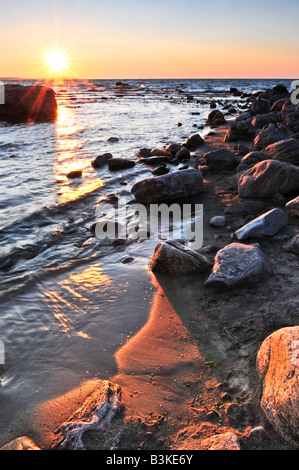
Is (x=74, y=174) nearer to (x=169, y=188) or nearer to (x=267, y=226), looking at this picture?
(x=169, y=188)

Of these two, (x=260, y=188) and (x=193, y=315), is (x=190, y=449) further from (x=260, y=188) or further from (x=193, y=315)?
(x=260, y=188)

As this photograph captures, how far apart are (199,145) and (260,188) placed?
734cm

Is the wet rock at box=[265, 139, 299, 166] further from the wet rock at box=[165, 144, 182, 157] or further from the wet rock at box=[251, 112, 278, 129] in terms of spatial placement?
the wet rock at box=[251, 112, 278, 129]

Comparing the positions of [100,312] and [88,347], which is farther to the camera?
[100,312]

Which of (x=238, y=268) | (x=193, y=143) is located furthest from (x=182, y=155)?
(x=238, y=268)

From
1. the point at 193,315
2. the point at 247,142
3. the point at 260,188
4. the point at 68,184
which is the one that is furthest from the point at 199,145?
the point at 193,315

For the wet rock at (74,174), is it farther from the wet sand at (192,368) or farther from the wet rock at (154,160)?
the wet sand at (192,368)

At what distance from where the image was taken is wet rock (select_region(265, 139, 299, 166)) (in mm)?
7055

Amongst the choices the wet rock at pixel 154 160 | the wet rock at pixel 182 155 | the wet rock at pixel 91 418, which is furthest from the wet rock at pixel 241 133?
the wet rock at pixel 91 418

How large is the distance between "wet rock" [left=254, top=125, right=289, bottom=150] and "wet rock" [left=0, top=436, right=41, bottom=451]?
391 inches

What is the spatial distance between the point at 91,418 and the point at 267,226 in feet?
11.3

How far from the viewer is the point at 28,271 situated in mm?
4621

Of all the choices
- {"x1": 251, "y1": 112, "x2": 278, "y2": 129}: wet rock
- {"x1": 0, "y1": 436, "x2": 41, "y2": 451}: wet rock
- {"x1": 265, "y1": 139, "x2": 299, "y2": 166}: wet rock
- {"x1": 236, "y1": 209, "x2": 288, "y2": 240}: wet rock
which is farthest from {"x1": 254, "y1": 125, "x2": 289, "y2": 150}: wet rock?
{"x1": 0, "y1": 436, "x2": 41, "y2": 451}: wet rock
